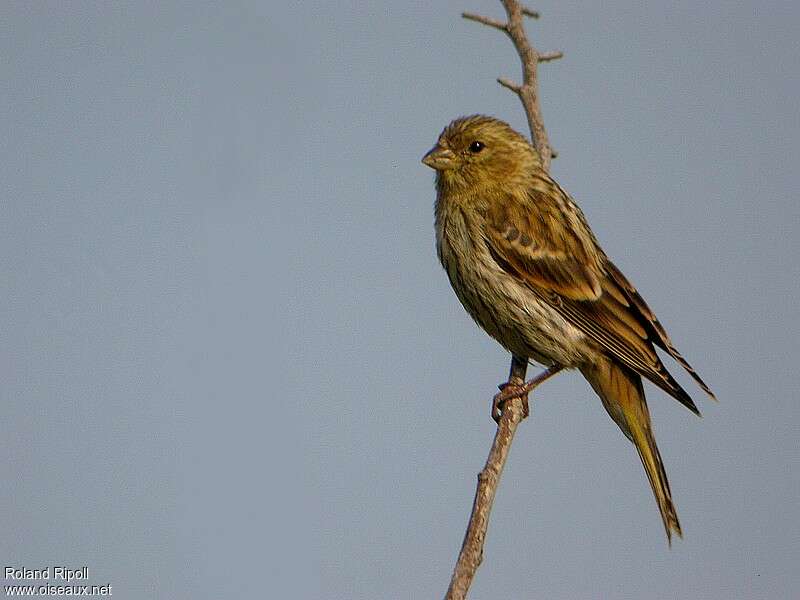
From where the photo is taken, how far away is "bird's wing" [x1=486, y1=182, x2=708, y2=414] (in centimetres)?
620

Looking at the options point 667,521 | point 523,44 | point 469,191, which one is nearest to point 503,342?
point 469,191

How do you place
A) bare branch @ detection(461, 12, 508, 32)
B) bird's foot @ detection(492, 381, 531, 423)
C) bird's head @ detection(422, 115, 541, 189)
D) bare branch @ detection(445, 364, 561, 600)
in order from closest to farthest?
bare branch @ detection(445, 364, 561, 600), bird's foot @ detection(492, 381, 531, 423), bare branch @ detection(461, 12, 508, 32), bird's head @ detection(422, 115, 541, 189)

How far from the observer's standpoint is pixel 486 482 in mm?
5039

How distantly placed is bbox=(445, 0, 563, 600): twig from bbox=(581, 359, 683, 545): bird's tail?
0.34 meters

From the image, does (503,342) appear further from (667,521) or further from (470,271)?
(667,521)

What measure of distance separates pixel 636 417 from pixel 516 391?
0.77m

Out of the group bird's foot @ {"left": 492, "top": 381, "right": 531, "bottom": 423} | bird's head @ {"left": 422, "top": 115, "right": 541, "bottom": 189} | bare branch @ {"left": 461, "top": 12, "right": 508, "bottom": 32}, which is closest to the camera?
bird's foot @ {"left": 492, "top": 381, "right": 531, "bottom": 423}

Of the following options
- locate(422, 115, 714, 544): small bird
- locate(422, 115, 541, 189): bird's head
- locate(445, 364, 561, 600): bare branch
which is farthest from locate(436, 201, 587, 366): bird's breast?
locate(422, 115, 541, 189): bird's head

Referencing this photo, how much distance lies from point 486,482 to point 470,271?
1.68 metres

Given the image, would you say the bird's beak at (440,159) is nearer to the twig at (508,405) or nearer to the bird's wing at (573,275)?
the bird's wing at (573,275)

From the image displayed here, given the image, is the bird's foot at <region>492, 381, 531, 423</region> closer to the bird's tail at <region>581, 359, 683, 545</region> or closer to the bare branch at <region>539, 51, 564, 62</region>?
the bird's tail at <region>581, 359, 683, 545</region>

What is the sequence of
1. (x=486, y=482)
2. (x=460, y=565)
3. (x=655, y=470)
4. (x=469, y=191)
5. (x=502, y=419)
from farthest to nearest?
(x=469, y=191) → (x=655, y=470) → (x=502, y=419) → (x=486, y=482) → (x=460, y=565)

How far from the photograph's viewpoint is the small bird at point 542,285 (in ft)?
20.3

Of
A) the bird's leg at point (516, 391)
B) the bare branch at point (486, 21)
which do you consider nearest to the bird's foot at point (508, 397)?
the bird's leg at point (516, 391)
